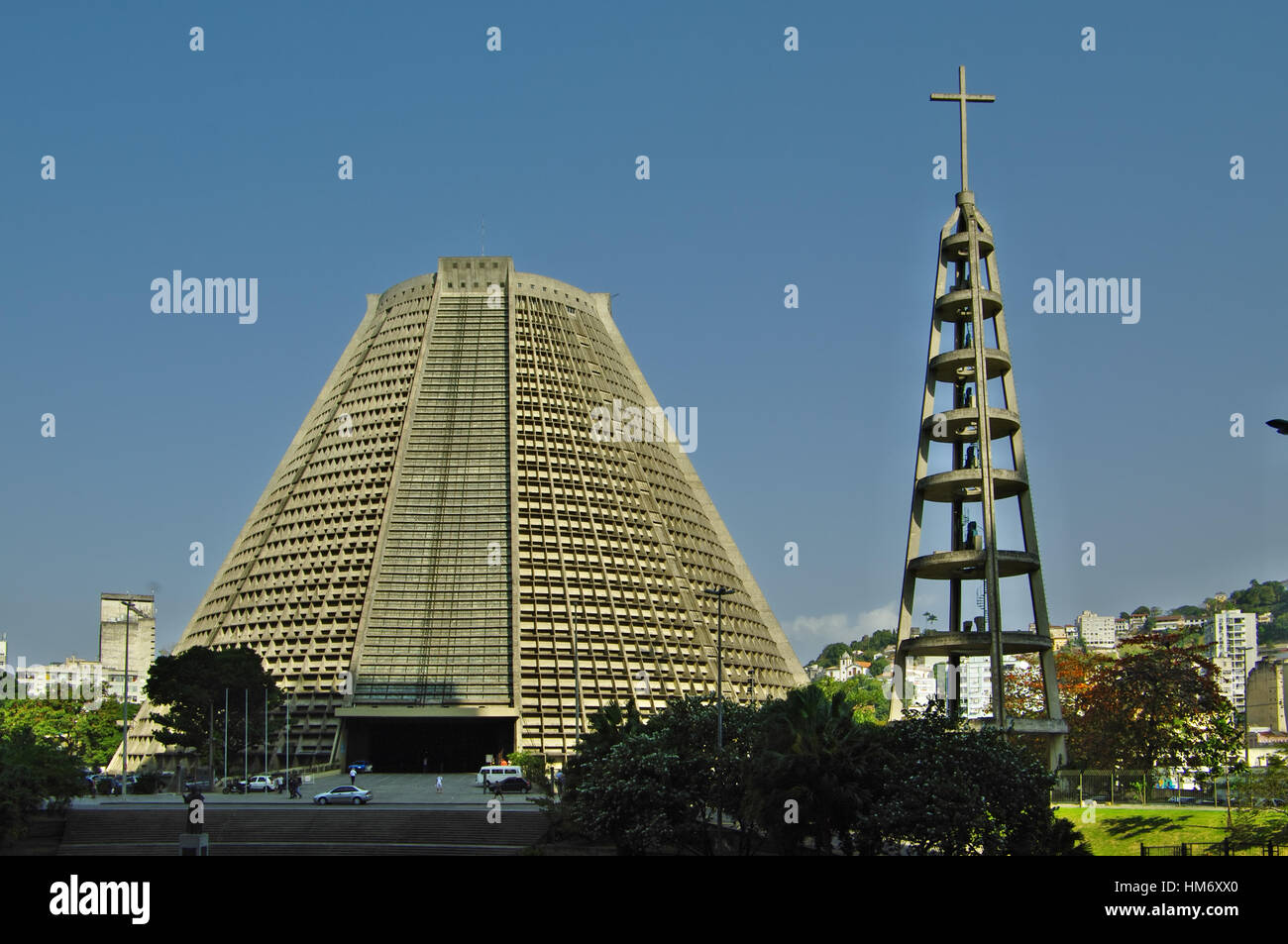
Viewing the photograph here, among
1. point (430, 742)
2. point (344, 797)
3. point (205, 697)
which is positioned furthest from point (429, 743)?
point (344, 797)

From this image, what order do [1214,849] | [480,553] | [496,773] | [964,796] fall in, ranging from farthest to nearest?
1. [480,553]
2. [496,773]
3. [1214,849]
4. [964,796]

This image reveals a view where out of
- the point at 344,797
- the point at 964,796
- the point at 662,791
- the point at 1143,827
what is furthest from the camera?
the point at 344,797

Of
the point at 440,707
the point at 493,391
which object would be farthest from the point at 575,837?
the point at 493,391

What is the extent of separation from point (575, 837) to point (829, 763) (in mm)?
12079

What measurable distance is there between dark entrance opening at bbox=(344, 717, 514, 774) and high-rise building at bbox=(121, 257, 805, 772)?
0.15 metres

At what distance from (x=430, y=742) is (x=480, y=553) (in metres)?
14.0

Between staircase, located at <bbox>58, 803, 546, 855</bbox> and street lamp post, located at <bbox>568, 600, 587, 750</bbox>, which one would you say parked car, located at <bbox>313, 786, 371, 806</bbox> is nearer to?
staircase, located at <bbox>58, 803, 546, 855</bbox>

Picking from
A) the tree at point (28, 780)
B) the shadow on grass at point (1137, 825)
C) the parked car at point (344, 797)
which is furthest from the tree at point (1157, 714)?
the tree at point (28, 780)

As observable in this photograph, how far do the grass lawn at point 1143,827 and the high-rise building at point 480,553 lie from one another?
31.9m

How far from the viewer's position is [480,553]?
9469 cm

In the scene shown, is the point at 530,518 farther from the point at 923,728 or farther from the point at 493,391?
the point at 923,728

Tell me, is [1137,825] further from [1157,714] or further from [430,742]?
[430,742]

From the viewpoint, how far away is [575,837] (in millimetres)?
50594

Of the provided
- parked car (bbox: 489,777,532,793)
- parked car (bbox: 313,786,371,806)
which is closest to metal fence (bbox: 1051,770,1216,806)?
parked car (bbox: 489,777,532,793)
